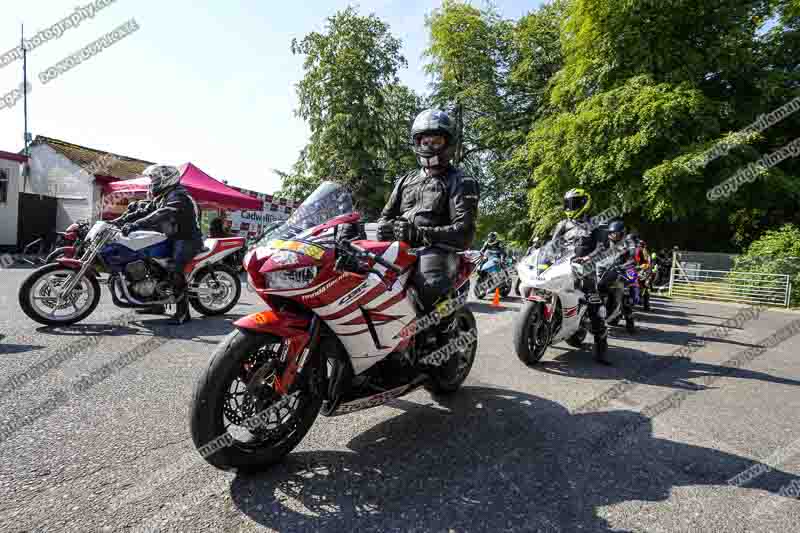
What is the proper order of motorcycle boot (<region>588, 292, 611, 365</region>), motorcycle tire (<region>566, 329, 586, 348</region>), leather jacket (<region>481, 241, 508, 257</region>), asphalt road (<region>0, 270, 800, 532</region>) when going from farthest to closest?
1. leather jacket (<region>481, 241, 508, 257</region>)
2. motorcycle tire (<region>566, 329, 586, 348</region>)
3. motorcycle boot (<region>588, 292, 611, 365</region>)
4. asphalt road (<region>0, 270, 800, 532</region>)

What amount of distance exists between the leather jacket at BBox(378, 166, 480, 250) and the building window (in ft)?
64.5

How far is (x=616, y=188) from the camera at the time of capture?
1833 cm

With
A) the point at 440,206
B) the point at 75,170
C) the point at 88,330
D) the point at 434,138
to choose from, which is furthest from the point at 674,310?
the point at 75,170

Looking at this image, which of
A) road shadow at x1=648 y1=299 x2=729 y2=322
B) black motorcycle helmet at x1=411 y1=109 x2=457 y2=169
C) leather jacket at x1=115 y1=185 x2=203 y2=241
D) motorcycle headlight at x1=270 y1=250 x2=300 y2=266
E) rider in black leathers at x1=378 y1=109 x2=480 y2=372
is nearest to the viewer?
motorcycle headlight at x1=270 y1=250 x2=300 y2=266

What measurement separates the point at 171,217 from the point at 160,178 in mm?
572

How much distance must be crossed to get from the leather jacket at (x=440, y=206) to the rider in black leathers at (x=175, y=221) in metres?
3.55

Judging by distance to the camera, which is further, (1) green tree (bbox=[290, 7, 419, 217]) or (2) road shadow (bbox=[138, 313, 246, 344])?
(1) green tree (bbox=[290, 7, 419, 217])

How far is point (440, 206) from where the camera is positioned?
3.46 metres

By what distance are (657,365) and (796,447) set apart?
2.22 m

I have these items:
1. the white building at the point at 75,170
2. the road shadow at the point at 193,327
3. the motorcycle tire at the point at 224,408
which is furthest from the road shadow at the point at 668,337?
the white building at the point at 75,170

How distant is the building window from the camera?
55.5ft

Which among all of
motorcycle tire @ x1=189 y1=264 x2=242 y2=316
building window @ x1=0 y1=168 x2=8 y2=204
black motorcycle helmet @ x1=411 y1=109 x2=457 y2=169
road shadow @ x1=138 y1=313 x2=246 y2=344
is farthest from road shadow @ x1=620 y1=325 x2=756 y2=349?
building window @ x1=0 y1=168 x2=8 y2=204

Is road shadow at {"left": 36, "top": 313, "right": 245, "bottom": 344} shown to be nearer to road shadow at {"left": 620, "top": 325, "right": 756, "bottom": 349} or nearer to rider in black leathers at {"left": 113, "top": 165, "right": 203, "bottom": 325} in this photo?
rider in black leathers at {"left": 113, "top": 165, "right": 203, "bottom": 325}

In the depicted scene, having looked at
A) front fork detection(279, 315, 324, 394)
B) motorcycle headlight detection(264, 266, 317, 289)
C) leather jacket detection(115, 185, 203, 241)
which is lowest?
front fork detection(279, 315, 324, 394)
